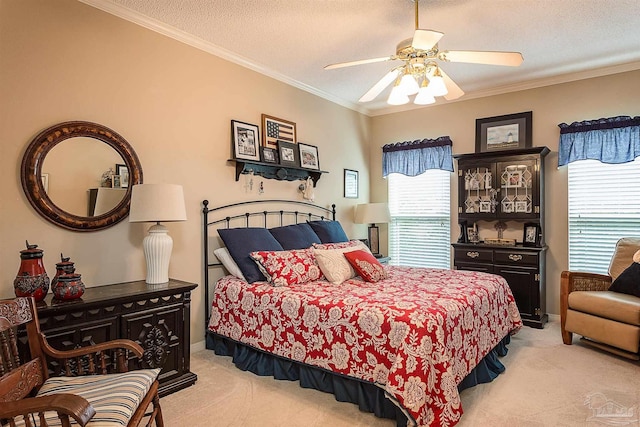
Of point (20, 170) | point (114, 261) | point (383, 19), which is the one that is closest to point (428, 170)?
point (383, 19)

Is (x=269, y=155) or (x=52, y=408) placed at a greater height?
(x=269, y=155)

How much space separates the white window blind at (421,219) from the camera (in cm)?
513

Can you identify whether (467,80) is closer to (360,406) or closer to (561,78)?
(561,78)

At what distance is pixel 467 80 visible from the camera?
4469 mm

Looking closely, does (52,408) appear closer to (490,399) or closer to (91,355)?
(91,355)

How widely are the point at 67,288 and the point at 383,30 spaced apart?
298 centimetres

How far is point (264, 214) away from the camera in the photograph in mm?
4035

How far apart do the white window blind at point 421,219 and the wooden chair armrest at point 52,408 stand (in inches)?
181

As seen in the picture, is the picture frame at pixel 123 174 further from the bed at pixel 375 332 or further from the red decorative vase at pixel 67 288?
the red decorative vase at pixel 67 288

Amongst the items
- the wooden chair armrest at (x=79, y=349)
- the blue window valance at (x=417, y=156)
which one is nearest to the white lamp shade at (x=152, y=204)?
the wooden chair armrest at (x=79, y=349)

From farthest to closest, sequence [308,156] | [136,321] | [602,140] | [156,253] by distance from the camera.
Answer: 1. [308,156]
2. [602,140]
3. [156,253]
4. [136,321]

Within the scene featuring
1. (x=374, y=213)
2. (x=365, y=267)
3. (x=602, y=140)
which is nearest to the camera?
(x=365, y=267)

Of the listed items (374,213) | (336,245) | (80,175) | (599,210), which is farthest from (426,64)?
(599,210)

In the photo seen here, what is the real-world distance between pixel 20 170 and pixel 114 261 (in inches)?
33.3
